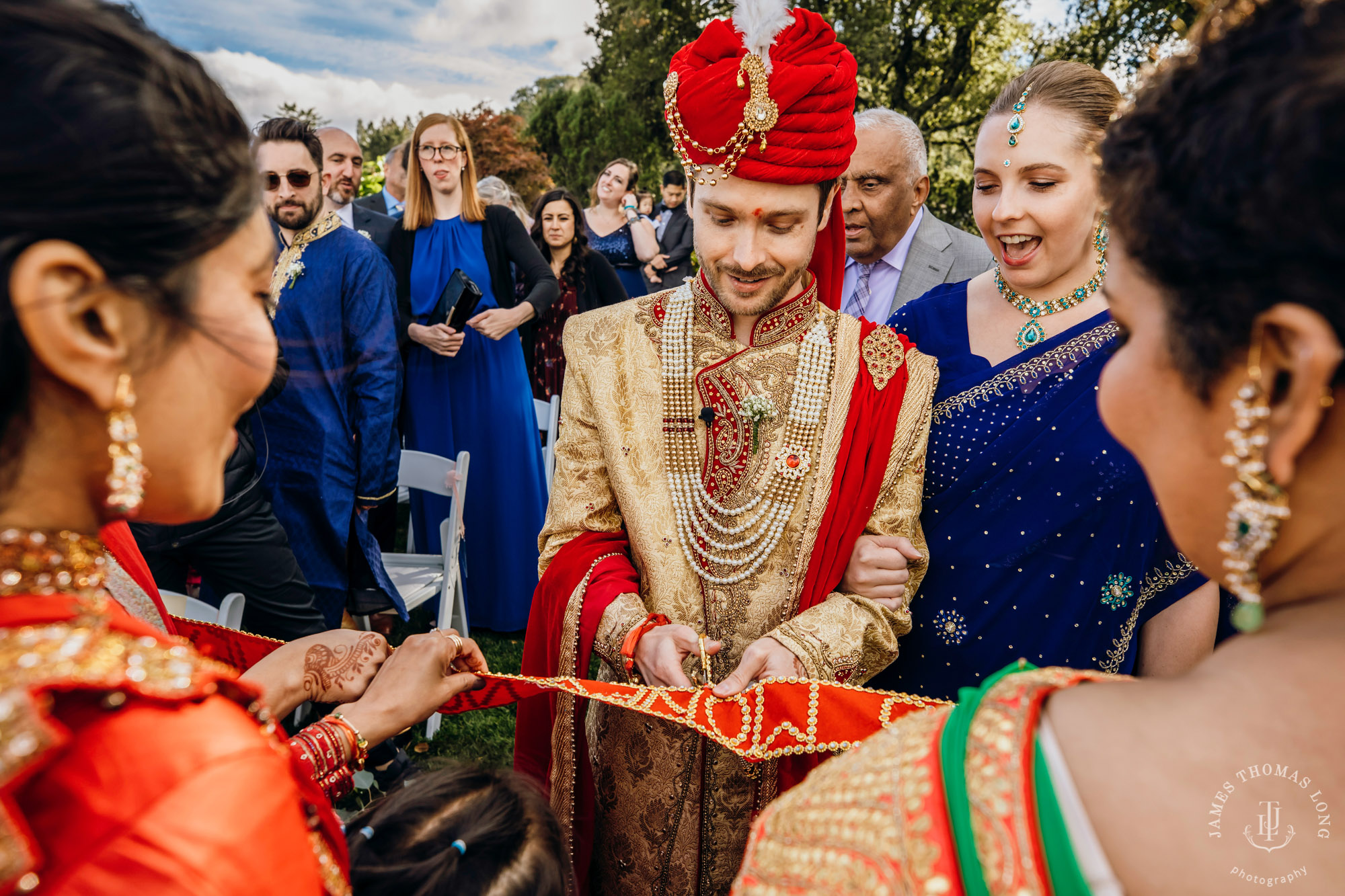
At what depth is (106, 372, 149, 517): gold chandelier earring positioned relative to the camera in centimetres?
69

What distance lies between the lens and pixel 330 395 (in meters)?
3.45

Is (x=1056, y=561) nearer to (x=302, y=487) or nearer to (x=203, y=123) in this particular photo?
(x=203, y=123)

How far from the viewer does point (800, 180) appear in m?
1.73

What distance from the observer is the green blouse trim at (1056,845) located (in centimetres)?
65

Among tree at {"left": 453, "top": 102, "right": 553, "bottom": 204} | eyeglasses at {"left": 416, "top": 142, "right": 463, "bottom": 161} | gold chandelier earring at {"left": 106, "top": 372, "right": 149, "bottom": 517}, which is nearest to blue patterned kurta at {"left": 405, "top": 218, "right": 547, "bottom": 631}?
eyeglasses at {"left": 416, "top": 142, "right": 463, "bottom": 161}

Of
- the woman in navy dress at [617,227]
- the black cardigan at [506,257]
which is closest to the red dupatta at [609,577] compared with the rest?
the black cardigan at [506,257]

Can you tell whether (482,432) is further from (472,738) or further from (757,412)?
(757,412)

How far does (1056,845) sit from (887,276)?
3739 mm

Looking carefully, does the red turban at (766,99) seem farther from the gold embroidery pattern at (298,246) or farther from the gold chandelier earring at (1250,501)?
the gold embroidery pattern at (298,246)

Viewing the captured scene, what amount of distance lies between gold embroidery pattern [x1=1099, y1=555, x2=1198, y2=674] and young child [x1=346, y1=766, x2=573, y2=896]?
1286 millimetres

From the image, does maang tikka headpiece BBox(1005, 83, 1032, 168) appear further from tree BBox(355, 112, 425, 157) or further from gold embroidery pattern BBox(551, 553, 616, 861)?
tree BBox(355, 112, 425, 157)

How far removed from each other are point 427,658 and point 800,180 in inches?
47.8

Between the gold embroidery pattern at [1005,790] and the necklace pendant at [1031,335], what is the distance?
4.61 ft

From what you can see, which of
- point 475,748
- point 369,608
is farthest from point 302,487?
point 475,748
